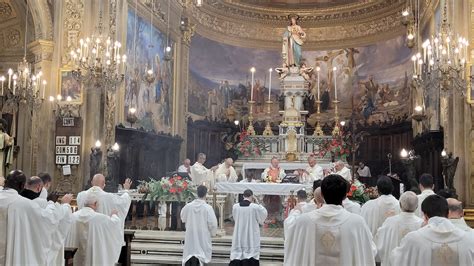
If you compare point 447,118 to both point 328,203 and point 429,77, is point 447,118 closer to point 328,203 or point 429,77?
point 429,77

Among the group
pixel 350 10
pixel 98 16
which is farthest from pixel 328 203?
pixel 350 10

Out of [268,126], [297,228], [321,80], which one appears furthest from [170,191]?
[321,80]

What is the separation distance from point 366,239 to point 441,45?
8.26 metres

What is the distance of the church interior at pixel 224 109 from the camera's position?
12070mm

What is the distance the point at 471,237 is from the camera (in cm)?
466

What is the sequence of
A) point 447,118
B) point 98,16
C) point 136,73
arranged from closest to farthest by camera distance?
point 447,118
point 98,16
point 136,73

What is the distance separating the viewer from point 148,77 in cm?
1858

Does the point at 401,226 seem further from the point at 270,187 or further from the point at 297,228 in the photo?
the point at 270,187

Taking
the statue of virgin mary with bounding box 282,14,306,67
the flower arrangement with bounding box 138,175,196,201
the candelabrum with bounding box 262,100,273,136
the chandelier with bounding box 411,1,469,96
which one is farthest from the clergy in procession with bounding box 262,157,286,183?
the statue of virgin mary with bounding box 282,14,306,67

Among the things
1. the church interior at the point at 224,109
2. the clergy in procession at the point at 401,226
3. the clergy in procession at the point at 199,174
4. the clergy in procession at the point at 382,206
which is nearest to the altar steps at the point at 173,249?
the church interior at the point at 224,109

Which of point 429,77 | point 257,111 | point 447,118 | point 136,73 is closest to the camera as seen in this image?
point 429,77

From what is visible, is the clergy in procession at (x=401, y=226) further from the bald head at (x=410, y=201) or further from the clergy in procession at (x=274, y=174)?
the clergy in procession at (x=274, y=174)

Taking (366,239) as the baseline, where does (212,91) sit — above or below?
above

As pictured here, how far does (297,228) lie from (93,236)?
12.9 feet
